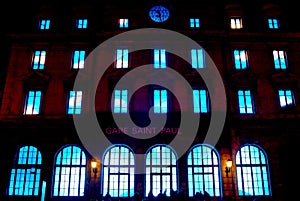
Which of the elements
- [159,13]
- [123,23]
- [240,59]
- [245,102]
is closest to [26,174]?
[123,23]

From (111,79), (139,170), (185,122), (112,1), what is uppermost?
(112,1)

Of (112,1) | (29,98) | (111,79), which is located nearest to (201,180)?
(111,79)

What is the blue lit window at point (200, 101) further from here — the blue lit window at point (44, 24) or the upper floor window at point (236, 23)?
the blue lit window at point (44, 24)

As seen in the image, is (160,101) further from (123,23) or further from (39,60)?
(39,60)

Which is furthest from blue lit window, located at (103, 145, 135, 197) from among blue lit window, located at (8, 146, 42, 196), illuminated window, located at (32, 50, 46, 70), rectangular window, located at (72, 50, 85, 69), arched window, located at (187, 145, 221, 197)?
illuminated window, located at (32, 50, 46, 70)

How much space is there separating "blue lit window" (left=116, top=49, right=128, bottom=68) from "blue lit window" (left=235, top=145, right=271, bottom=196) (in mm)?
13949

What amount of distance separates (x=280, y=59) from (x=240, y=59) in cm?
409

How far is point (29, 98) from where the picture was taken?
1139 inches

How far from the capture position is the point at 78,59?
1189 inches

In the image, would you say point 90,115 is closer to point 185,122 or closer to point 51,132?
point 51,132

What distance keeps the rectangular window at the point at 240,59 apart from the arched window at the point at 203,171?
9.12 metres

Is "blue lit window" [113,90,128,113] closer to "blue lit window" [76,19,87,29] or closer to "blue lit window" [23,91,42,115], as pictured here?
"blue lit window" [23,91,42,115]

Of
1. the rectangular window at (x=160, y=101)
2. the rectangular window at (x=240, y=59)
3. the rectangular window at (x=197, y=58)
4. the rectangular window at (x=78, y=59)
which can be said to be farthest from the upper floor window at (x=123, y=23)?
the rectangular window at (x=240, y=59)

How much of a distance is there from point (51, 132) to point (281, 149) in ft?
69.4
